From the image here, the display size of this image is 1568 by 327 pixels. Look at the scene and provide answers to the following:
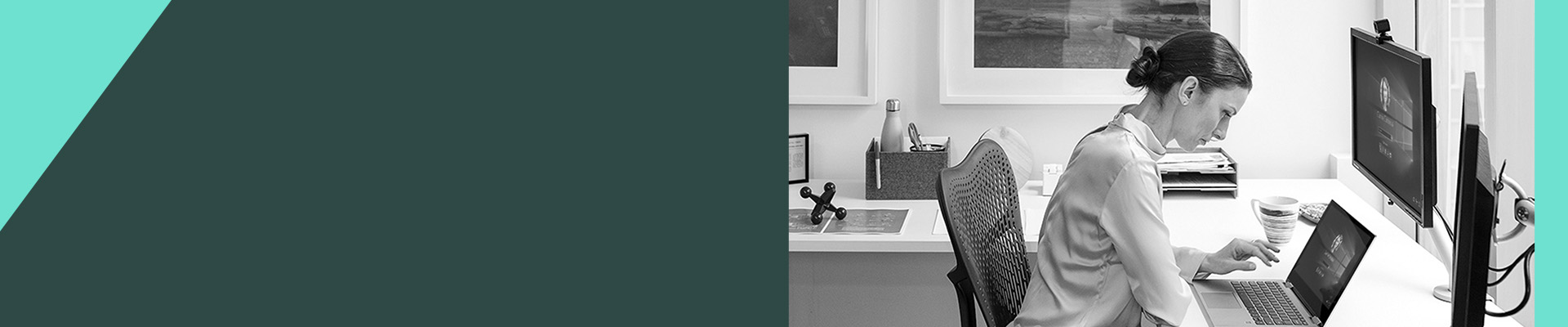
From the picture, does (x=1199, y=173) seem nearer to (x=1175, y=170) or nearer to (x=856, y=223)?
(x=1175, y=170)

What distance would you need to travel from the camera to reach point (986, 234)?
187cm

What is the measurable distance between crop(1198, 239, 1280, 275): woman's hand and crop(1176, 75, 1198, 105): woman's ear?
211 millimetres

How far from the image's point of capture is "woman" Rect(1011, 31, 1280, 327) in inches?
65.2

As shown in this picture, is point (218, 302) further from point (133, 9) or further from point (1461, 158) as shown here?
point (1461, 158)

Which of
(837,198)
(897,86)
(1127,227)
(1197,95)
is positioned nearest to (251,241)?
(1127,227)

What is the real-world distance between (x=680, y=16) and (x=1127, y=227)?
1356mm

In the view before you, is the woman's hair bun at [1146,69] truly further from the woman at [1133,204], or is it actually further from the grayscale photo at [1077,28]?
the grayscale photo at [1077,28]

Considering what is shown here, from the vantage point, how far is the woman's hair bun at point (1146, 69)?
5.83ft

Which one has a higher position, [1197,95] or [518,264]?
[1197,95]

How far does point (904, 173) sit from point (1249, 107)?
2.86ft

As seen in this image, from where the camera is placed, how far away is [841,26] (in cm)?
297

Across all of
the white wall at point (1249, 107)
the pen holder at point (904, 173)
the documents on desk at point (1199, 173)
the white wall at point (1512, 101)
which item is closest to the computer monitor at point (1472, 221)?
the white wall at point (1512, 101)

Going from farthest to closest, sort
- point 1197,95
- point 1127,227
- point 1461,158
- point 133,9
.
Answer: point 1197,95, point 1127,227, point 1461,158, point 133,9

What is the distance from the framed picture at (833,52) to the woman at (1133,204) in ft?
3.94
